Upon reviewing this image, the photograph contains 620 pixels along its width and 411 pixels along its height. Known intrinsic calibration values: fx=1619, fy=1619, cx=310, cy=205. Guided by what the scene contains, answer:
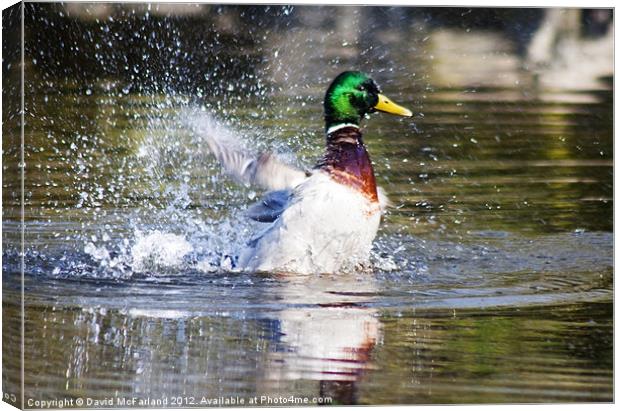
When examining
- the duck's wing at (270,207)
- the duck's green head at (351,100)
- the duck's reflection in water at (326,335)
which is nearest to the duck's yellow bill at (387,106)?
the duck's green head at (351,100)

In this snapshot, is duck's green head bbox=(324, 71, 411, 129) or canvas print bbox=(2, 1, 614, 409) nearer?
canvas print bbox=(2, 1, 614, 409)

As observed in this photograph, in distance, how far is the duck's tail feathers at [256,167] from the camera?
6.20 metres

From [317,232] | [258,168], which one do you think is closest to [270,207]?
[258,168]


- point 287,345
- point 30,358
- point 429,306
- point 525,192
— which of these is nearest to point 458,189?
point 525,192

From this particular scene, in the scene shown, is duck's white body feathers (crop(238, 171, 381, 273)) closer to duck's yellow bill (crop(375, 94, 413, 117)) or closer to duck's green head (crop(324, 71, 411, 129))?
duck's green head (crop(324, 71, 411, 129))

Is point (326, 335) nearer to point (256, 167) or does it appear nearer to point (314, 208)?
point (314, 208)

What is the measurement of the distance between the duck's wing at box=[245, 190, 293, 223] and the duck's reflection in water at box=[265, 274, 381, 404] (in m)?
0.34

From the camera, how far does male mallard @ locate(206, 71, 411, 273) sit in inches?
240

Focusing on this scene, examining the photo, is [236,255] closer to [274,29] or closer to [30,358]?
[274,29]

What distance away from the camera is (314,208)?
6.09 m

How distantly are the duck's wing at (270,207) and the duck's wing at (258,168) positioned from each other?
0.03 meters

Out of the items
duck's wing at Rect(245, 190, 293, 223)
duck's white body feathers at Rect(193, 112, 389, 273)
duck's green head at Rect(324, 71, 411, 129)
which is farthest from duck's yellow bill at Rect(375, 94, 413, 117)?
duck's wing at Rect(245, 190, 293, 223)

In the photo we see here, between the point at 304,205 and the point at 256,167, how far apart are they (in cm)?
26

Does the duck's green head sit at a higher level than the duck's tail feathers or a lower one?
higher
